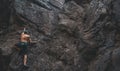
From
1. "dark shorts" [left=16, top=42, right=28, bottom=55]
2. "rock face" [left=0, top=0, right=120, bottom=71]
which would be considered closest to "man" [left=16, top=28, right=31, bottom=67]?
"dark shorts" [left=16, top=42, right=28, bottom=55]

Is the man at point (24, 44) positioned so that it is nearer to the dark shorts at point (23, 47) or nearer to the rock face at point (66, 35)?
the dark shorts at point (23, 47)

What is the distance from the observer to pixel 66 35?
21906mm

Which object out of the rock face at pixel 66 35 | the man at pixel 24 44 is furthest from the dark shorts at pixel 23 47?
the rock face at pixel 66 35

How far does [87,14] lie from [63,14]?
7.28 ft

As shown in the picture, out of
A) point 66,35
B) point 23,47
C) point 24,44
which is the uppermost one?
point 66,35

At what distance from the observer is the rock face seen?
766 inches

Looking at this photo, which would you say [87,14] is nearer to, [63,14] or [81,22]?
[81,22]

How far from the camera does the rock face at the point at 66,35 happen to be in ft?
63.8

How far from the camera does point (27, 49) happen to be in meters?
20.2

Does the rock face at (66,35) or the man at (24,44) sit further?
the man at (24,44)

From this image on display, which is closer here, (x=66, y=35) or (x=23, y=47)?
(x=23, y=47)

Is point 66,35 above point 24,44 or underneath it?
above

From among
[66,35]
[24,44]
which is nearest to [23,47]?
[24,44]

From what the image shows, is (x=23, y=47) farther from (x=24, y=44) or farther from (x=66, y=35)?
(x=66, y=35)
